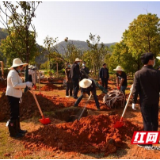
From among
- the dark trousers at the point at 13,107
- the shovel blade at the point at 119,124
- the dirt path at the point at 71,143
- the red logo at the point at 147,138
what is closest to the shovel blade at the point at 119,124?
the shovel blade at the point at 119,124

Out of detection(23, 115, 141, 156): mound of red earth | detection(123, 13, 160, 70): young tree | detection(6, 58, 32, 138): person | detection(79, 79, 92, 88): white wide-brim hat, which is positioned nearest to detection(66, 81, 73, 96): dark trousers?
detection(79, 79, 92, 88): white wide-brim hat

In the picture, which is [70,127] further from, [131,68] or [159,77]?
[131,68]

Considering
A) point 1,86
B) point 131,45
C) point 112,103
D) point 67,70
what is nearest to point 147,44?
point 131,45

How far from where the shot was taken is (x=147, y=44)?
1142 cm

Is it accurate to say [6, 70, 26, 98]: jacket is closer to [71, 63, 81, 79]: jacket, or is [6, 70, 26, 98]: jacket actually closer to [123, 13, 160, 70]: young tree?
[71, 63, 81, 79]: jacket

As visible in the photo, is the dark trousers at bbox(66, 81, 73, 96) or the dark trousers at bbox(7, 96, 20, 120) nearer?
the dark trousers at bbox(7, 96, 20, 120)

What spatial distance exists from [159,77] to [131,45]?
935 cm

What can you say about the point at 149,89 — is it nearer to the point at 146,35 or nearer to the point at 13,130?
the point at 13,130

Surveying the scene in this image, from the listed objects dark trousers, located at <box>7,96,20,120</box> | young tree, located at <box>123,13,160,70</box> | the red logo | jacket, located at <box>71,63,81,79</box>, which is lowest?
the red logo

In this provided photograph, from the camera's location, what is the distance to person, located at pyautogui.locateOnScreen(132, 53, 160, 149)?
3129mm

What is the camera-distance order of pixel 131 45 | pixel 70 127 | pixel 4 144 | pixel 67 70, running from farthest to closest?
pixel 131 45
pixel 67 70
pixel 70 127
pixel 4 144

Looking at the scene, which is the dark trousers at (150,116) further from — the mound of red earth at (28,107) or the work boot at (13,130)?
the mound of red earth at (28,107)

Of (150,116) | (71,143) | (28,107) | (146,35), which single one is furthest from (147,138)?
(146,35)

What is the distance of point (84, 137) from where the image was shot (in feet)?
12.3
